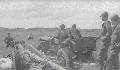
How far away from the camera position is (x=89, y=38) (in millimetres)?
15445

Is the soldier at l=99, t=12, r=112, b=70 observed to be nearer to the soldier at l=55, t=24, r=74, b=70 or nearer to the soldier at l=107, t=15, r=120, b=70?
the soldier at l=107, t=15, r=120, b=70

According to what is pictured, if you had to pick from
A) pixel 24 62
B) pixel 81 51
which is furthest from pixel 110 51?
pixel 81 51

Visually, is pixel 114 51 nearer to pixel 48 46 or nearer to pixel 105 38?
pixel 105 38

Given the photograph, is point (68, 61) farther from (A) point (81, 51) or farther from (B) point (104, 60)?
(A) point (81, 51)

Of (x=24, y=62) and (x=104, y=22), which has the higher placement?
(x=104, y=22)

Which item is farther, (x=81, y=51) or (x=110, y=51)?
(x=81, y=51)

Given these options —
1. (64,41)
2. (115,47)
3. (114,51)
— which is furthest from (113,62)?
(64,41)

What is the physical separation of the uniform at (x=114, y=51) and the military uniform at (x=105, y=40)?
0.66 metres

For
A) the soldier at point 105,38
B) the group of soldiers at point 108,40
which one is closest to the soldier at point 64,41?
the group of soldiers at point 108,40

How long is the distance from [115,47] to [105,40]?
107 centimetres

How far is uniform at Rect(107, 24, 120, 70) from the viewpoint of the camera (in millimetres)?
9180

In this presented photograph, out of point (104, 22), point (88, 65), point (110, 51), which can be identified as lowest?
point (88, 65)

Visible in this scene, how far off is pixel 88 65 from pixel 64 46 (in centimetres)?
230

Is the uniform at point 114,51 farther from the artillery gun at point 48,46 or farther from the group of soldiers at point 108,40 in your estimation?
the artillery gun at point 48,46
